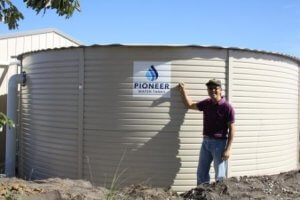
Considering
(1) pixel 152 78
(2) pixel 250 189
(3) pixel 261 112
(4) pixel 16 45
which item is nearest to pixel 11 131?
(4) pixel 16 45

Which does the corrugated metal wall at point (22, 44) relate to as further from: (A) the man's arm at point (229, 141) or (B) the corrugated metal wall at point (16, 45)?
(A) the man's arm at point (229, 141)

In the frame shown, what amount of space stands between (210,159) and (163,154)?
2.97 feet

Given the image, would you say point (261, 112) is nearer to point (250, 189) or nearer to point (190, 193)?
point (250, 189)

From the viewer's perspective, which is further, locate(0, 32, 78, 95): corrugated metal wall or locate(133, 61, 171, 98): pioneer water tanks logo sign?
locate(0, 32, 78, 95): corrugated metal wall

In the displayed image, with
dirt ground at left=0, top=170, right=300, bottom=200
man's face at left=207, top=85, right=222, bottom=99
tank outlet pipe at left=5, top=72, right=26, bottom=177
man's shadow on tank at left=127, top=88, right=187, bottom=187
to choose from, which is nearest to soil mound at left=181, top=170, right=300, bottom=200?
dirt ground at left=0, top=170, right=300, bottom=200

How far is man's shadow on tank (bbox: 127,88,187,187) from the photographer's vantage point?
9.30m

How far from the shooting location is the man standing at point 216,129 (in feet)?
27.5

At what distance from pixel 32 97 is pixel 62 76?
4.21 ft

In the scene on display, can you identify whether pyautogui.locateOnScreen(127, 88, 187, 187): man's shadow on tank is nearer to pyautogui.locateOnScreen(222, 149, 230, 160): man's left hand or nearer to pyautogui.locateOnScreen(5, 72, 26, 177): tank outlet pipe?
pyautogui.locateOnScreen(222, 149, 230, 160): man's left hand

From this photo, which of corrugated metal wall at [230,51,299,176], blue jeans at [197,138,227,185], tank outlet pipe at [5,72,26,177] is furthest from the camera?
tank outlet pipe at [5,72,26,177]

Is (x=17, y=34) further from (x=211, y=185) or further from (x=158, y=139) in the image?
(x=211, y=185)

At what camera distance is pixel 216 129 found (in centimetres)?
855

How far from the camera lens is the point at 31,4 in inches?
240

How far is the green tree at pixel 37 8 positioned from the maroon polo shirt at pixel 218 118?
3.14 m
